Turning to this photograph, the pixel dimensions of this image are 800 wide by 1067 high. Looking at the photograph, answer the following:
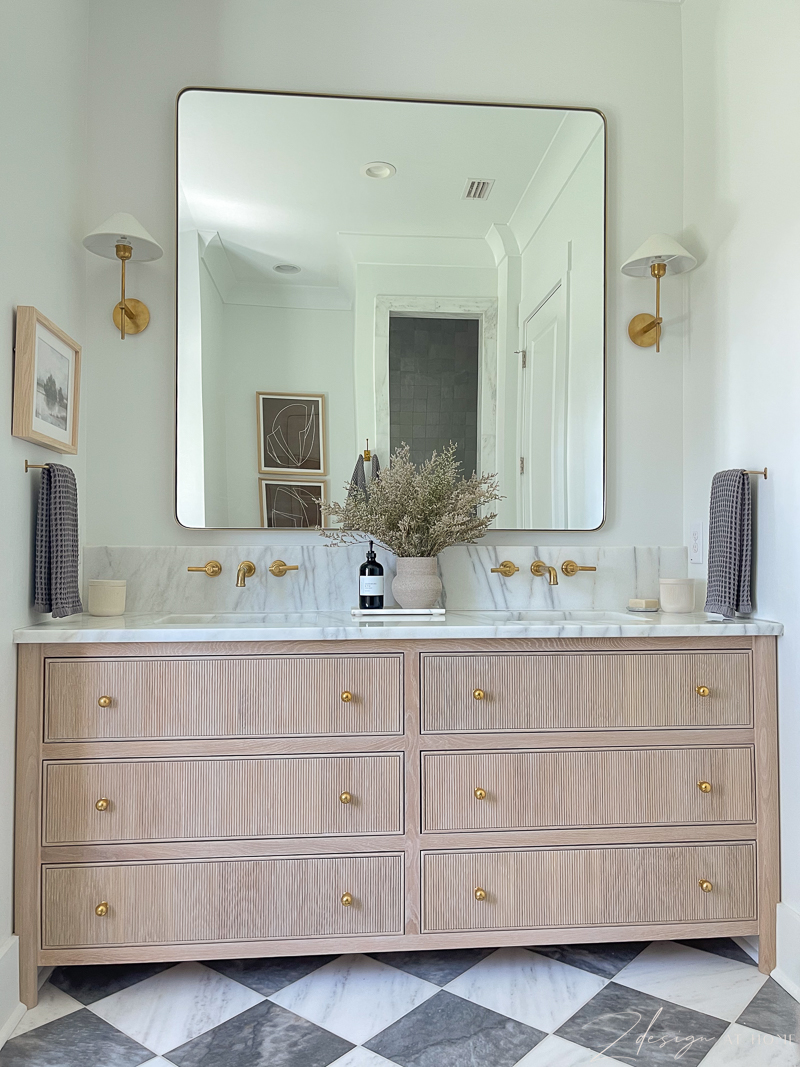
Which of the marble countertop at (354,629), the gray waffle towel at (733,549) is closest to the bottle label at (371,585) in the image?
the marble countertop at (354,629)

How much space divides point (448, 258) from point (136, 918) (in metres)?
1.95

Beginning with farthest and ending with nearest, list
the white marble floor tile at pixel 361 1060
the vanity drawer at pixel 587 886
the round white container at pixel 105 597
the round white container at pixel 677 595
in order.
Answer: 1. the round white container at pixel 677 595
2. the round white container at pixel 105 597
3. the vanity drawer at pixel 587 886
4. the white marble floor tile at pixel 361 1060

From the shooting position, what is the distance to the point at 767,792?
1.90 m

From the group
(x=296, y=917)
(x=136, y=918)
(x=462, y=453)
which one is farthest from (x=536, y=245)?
(x=136, y=918)

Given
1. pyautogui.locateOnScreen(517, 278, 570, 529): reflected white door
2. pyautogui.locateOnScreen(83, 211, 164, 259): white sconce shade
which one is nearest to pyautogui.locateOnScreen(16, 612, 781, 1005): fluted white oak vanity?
pyautogui.locateOnScreen(517, 278, 570, 529): reflected white door

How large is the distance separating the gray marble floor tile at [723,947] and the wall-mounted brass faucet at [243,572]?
1.51 metres

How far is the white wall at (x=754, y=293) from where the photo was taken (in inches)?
73.4

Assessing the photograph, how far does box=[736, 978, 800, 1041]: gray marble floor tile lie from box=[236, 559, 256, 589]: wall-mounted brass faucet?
160cm

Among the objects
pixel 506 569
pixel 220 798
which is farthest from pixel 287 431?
pixel 220 798

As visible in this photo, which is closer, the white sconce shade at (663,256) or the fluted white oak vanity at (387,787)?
the fluted white oak vanity at (387,787)

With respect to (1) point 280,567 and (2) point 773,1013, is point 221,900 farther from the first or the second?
(2) point 773,1013

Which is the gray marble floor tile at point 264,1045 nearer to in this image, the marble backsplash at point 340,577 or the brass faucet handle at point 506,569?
the marble backsplash at point 340,577

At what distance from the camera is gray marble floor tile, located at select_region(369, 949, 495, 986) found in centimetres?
185

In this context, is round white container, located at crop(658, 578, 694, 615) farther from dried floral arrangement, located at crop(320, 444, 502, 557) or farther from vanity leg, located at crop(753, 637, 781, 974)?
dried floral arrangement, located at crop(320, 444, 502, 557)
